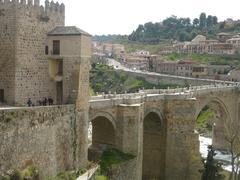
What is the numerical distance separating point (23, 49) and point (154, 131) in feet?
58.8

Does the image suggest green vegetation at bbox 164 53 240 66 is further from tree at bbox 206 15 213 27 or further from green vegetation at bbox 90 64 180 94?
tree at bbox 206 15 213 27

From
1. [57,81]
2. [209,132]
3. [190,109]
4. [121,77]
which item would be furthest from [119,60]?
[57,81]

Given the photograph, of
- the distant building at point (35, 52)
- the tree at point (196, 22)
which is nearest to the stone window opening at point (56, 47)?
the distant building at point (35, 52)

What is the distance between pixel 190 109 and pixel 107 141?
955cm

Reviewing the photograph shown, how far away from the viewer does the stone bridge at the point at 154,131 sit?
96.3 feet

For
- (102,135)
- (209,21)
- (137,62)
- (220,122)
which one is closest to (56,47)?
(102,135)

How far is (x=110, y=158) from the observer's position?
92.1 feet

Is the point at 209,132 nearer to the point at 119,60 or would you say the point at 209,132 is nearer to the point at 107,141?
the point at 107,141

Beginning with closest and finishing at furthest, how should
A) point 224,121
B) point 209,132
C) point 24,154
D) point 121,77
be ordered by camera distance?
point 24,154 < point 224,121 < point 209,132 < point 121,77

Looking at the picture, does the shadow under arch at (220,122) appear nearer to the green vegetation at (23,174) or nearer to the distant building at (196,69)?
the green vegetation at (23,174)

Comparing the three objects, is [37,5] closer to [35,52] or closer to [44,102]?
[35,52]

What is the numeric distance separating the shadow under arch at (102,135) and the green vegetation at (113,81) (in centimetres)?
5507

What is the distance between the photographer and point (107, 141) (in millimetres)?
30625

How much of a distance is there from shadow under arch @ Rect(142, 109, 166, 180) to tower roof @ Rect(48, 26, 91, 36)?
1452 centimetres
